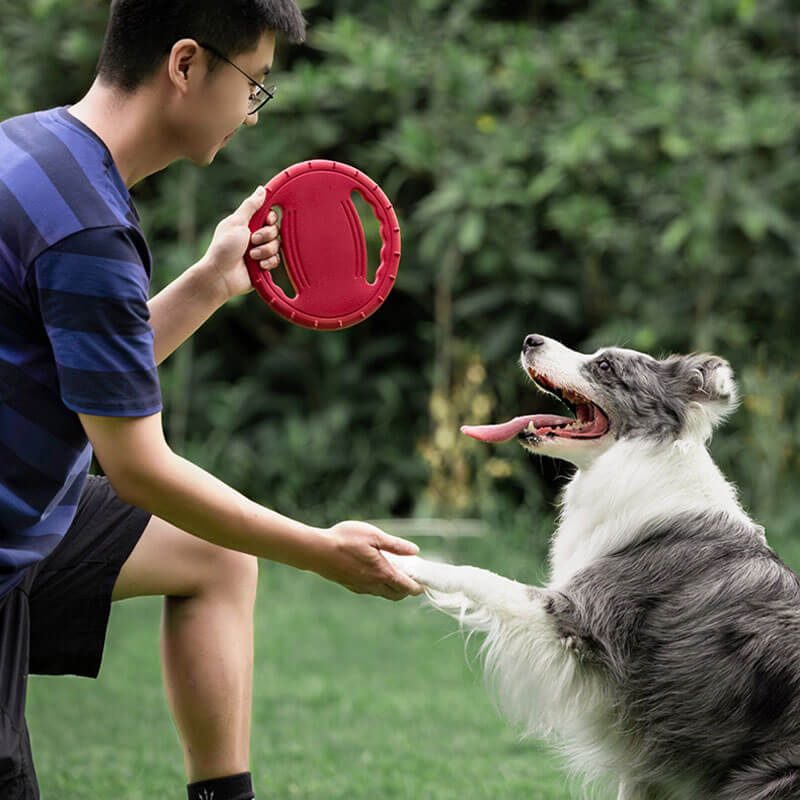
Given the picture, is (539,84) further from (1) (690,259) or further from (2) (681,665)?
(2) (681,665)

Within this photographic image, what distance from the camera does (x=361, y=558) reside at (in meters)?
2.38

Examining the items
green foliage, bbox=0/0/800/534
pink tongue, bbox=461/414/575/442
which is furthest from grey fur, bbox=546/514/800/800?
green foliage, bbox=0/0/800/534

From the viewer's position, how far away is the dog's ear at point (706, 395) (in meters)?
3.05

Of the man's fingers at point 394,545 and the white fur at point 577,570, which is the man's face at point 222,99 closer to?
the man's fingers at point 394,545

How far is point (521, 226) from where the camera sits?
7.34 meters

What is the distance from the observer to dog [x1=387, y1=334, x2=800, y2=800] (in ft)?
8.91

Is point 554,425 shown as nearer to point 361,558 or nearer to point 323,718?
point 361,558

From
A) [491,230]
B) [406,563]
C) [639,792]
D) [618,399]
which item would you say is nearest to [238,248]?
[406,563]

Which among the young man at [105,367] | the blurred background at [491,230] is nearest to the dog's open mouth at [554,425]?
the young man at [105,367]

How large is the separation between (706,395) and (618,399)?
22 cm

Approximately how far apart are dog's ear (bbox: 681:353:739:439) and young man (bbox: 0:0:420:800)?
3.14ft

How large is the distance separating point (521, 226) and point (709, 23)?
1.57 metres

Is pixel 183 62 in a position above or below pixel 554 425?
above

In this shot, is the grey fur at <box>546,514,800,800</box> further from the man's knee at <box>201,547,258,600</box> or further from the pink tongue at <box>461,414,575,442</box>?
the man's knee at <box>201,547,258,600</box>
